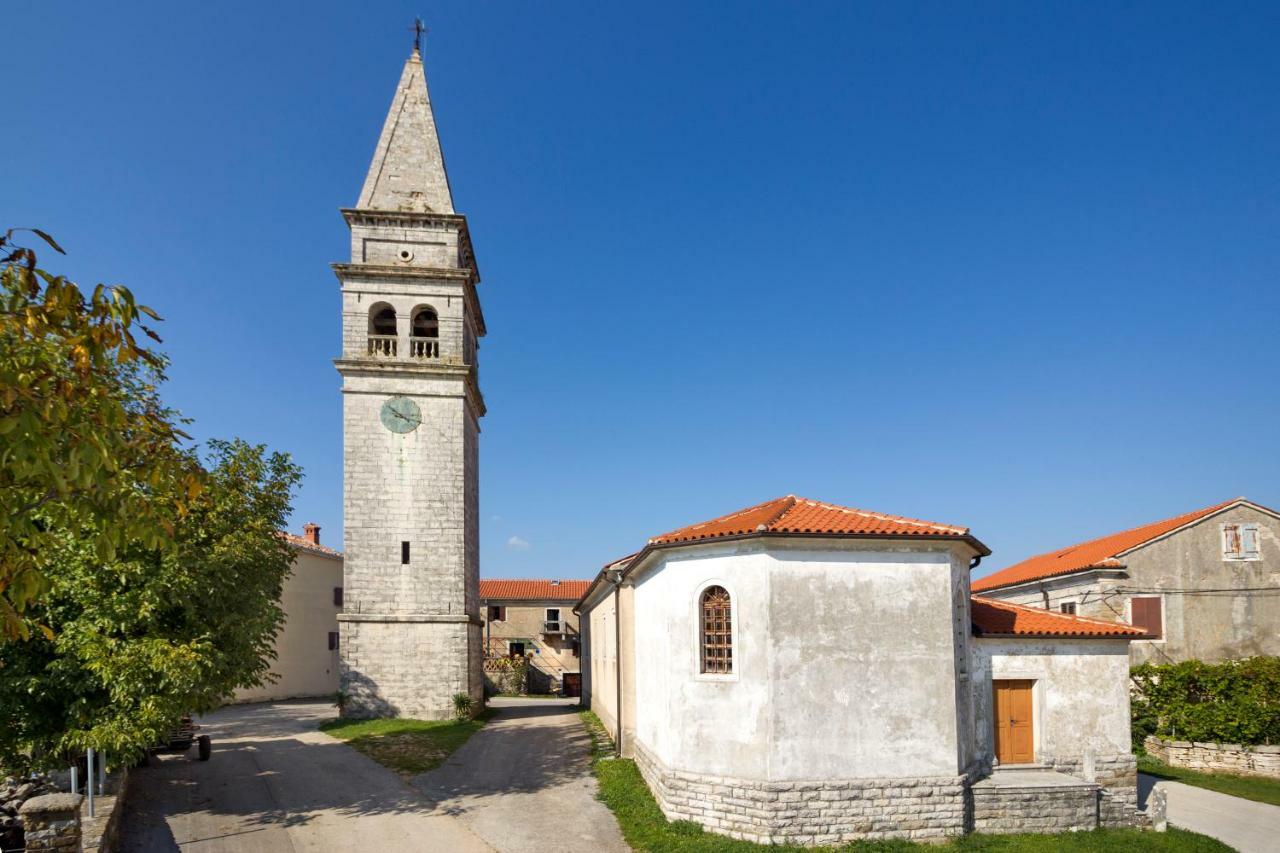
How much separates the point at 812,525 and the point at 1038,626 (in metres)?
6.45

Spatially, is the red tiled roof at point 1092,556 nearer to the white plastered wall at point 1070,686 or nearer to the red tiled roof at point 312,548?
the white plastered wall at point 1070,686

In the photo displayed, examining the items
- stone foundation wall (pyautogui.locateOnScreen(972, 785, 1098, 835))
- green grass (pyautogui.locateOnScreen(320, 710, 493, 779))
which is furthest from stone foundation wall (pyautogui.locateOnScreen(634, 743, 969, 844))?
green grass (pyautogui.locateOnScreen(320, 710, 493, 779))

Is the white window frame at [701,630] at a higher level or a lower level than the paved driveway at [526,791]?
higher

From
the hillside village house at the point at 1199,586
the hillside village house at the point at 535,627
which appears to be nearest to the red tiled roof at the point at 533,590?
the hillside village house at the point at 535,627

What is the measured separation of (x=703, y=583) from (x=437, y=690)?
588 inches

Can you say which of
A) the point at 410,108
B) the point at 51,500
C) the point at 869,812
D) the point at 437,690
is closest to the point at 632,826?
the point at 869,812

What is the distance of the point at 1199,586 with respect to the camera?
24.7 meters

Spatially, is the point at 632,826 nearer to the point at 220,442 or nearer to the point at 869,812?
the point at 869,812

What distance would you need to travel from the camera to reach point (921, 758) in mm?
13398

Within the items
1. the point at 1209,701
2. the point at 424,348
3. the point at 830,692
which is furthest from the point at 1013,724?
the point at 424,348

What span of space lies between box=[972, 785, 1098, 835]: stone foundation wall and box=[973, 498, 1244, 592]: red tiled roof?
12634 mm

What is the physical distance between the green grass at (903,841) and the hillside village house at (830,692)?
0.73 ft

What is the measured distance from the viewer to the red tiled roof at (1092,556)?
25016 millimetres

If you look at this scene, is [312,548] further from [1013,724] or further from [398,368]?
[1013,724]
